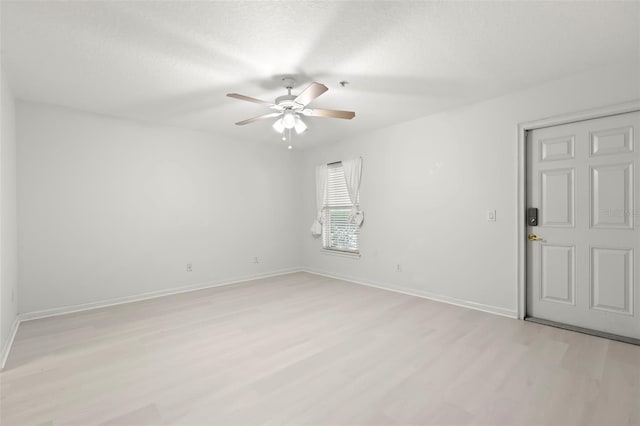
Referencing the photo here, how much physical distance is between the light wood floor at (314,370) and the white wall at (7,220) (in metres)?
0.27

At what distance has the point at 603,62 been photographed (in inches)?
114

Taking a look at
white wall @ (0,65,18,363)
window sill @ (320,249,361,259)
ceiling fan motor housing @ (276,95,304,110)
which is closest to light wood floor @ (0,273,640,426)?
white wall @ (0,65,18,363)

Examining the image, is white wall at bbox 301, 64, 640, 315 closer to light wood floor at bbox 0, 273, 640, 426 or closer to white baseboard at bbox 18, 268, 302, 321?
light wood floor at bbox 0, 273, 640, 426

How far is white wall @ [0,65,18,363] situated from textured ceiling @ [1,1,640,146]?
360mm

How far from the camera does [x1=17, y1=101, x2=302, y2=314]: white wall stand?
3865mm

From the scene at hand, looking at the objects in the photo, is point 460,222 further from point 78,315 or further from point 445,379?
point 78,315

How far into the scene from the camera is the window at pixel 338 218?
575 cm

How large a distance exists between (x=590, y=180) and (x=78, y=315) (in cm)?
606

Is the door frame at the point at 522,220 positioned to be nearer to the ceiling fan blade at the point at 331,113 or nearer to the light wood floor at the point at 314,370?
the light wood floor at the point at 314,370

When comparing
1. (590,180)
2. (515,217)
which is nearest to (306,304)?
(515,217)

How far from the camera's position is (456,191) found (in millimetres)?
4180

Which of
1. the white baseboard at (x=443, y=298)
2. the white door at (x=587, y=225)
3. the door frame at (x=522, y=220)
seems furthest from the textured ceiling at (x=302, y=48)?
the white baseboard at (x=443, y=298)

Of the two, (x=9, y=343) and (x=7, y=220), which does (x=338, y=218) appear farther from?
(x=9, y=343)

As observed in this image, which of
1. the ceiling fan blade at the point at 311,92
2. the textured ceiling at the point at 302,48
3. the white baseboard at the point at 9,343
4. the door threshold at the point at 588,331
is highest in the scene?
the textured ceiling at the point at 302,48
